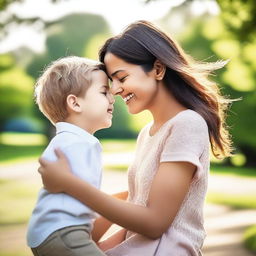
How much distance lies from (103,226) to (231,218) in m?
7.59

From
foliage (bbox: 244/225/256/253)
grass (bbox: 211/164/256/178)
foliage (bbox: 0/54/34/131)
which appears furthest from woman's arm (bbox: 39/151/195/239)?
foliage (bbox: 0/54/34/131)

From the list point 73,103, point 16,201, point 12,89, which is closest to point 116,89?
point 73,103

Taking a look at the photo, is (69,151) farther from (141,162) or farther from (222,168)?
(222,168)

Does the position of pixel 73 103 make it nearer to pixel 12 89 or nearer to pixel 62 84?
pixel 62 84

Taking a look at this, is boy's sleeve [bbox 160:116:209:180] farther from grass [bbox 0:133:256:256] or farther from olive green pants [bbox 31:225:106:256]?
grass [bbox 0:133:256:256]

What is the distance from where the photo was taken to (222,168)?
20.6 meters

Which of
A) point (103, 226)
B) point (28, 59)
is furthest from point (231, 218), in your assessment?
point (28, 59)

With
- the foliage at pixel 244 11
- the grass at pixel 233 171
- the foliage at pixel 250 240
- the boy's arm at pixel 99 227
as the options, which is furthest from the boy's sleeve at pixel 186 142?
the grass at pixel 233 171

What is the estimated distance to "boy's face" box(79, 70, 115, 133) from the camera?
2295mm

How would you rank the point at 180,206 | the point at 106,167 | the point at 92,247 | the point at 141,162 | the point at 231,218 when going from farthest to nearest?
1. the point at 106,167
2. the point at 231,218
3. the point at 141,162
4. the point at 180,206
5. the point at 92,247

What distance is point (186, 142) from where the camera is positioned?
Answer: 2164 millimetres

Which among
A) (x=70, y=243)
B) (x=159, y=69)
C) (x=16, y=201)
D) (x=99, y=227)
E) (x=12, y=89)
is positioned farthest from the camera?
(x=12, y=89)

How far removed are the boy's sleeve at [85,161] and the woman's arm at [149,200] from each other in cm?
3

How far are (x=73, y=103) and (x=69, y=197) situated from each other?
1.30 feet
